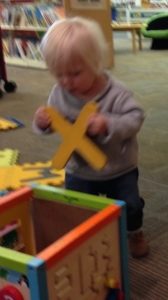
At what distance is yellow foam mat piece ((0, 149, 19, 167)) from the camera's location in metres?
2.02

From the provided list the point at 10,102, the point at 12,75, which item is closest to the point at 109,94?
the point at 10,102

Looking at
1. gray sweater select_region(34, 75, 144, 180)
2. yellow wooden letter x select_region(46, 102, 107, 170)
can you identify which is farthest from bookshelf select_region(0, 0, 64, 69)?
yellow wooden letter x select_region(46, 102, 107, 170)

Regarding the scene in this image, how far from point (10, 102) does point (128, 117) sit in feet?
6.90

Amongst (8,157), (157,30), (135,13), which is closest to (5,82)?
(8,157)

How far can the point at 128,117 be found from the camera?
1126mm

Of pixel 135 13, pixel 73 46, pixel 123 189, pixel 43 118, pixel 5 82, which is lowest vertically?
pixel 135 13

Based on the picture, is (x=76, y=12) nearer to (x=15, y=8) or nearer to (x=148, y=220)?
(x=15, y=8)

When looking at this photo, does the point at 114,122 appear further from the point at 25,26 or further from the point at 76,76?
the point at 25,26

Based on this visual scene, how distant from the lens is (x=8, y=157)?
2.08 metres

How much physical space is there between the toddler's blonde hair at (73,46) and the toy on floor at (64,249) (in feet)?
0.92

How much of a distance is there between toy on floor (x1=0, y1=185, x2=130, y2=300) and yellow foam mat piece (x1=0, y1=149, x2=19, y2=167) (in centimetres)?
91

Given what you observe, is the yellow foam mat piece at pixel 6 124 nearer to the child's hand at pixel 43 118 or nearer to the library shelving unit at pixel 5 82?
the library shelving unit at pixel 5 82

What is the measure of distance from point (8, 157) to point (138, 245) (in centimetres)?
95

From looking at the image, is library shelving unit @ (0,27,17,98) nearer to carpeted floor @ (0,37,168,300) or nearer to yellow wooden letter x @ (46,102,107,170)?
carpeted floor @ (0,37,168,300)
